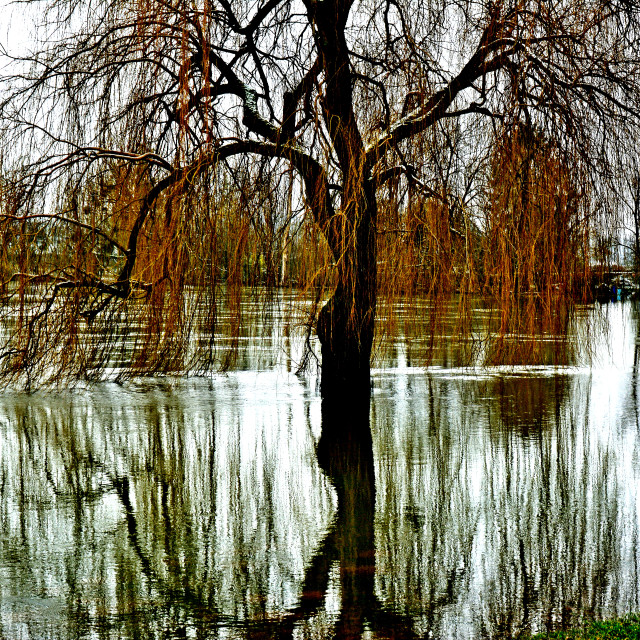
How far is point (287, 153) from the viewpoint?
29.2 feet

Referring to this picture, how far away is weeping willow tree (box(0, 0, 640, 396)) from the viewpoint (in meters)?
8.77

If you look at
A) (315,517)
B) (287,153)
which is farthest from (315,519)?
(287,153)

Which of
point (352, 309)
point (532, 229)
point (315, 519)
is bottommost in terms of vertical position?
point (315, 519)

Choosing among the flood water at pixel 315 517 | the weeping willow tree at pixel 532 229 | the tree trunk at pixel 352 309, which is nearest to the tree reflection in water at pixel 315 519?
the flood water at pixel 315 517

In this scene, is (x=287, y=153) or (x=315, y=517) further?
(x=287, y=153)

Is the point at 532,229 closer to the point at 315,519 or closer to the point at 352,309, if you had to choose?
the point at 352,309

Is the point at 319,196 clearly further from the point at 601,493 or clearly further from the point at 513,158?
the point at 601,493

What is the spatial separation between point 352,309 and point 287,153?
1.93 metres

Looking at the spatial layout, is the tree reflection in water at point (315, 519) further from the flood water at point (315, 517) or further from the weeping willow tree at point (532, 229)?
the weeping willow tree at point (532, 229)

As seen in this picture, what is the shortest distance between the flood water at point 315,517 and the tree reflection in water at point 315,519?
20 millimetres

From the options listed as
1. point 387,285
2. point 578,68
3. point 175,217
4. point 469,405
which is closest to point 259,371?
point 469,405

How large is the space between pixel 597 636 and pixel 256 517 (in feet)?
9.47

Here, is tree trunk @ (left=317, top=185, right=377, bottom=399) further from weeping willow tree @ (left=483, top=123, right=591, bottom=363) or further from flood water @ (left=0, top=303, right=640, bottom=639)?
weeping willow tree @ (left=483, top=123, right=591, bottom=363)

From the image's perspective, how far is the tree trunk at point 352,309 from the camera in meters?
9.12
